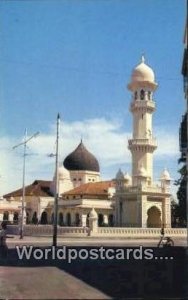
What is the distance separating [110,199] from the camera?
64.5m

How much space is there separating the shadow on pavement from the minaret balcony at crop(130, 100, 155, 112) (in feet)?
126

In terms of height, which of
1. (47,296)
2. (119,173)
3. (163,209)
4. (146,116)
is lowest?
(47,296)

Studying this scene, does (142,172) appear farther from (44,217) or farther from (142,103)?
(44,217)

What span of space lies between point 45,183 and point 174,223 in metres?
26.3

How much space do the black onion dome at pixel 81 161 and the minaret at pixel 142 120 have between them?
714 inches

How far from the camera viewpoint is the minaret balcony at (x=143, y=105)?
179ft

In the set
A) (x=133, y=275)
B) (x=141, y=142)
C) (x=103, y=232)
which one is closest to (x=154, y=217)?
(x=141, y=142)

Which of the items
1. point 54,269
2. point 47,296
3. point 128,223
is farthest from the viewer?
point 128,223

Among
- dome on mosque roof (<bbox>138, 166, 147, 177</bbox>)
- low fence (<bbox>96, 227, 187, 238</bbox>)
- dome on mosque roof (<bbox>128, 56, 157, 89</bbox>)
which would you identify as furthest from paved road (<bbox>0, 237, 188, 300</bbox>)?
dome on mosque roof (<bbox>128, 56, 157, 89</bbox>)

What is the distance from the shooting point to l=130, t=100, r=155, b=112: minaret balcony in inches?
2149

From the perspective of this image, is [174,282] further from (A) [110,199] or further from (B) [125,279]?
(A) [110,199]

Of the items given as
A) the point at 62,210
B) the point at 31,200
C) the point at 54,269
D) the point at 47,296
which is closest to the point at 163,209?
the point at 62,210

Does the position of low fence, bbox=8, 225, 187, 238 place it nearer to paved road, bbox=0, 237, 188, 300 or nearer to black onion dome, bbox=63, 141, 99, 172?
paved road, bbox=0, 237, 188, 300

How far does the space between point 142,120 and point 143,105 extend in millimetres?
1570
